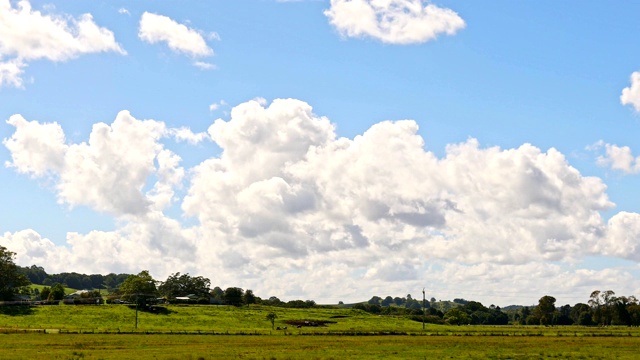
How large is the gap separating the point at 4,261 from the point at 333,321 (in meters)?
92.8

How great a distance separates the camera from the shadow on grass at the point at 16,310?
6310 inches

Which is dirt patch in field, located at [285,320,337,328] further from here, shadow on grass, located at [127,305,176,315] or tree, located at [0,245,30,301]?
tree, located at [0,245,30,301]

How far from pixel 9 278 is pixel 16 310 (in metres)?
32.6

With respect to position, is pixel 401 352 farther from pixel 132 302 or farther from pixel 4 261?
pixel 4 261

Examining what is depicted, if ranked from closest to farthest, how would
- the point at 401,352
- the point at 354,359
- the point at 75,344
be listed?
the point at 354,359
the point at 401,352
the point at 75,344

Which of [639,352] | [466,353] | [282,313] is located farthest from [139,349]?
[282,313]

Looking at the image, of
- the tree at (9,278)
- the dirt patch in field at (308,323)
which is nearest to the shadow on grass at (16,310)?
the tree at (9,278)

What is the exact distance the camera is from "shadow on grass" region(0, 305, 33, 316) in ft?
526

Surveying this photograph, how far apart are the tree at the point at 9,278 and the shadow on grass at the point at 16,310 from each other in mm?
19839

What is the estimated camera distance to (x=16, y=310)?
6476 inches

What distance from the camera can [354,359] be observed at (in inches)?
2766

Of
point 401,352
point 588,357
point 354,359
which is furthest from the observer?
point 401,352

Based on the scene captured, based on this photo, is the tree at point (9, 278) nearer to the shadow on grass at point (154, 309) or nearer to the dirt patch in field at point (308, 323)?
the shadow on grass at point (154, 309)

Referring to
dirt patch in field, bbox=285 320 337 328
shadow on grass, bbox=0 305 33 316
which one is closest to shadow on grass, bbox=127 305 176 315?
shadow on grass, bbox=0 305 33 316
